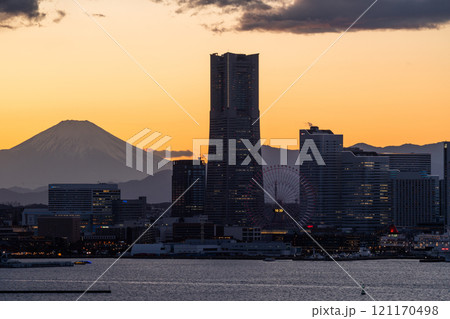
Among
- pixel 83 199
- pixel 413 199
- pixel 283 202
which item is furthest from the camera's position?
pixel 413 199

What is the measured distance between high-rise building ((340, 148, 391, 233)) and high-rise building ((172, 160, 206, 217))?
2085cm

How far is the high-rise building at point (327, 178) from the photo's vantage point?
151875 millimetres

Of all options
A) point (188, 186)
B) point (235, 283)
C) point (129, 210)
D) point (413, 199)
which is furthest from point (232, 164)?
point (235, 283)

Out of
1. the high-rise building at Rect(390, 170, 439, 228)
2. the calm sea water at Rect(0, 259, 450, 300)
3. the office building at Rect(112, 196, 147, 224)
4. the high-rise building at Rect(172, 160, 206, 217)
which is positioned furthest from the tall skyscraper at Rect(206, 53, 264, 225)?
the calm sea water at Rect(0, 259, 450, 300)

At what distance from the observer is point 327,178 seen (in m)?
156

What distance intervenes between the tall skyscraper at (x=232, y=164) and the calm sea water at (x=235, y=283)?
2394 inches

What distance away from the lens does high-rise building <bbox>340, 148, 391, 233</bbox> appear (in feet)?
497

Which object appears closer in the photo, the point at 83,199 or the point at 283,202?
the point at 283,202

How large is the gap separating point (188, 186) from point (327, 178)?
20.8 m

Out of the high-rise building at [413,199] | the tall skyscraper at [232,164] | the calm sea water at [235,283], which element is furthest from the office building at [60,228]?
Result: the high-rise building at [413,199]

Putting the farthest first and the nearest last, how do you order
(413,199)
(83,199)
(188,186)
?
1. (413,199)
2. (83,199)
3. (188,186)

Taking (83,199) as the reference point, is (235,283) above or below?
below

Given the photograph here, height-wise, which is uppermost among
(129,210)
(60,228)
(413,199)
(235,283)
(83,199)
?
(413,199)

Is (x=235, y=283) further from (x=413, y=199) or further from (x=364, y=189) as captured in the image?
(x=413, y=199)
